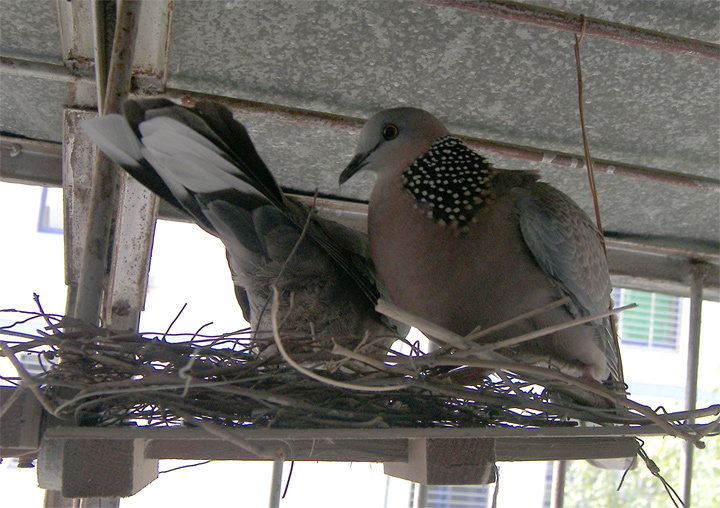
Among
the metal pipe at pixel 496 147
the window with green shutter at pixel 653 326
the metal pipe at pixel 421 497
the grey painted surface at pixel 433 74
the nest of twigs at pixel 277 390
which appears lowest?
the metal pipe at pixel 421 497

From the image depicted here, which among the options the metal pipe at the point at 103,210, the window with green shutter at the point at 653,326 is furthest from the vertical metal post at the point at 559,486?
the window with green shutter at the point at 653,326

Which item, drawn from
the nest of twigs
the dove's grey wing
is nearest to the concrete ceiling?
the dove's grey wing

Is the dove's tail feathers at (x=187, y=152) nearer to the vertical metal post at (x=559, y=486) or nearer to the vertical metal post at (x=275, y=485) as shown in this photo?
the vertical metal post at (x=275, y=485)

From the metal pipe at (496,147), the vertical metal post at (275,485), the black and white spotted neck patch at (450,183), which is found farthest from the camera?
the vertical metal post at (275,485)

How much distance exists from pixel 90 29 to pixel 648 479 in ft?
27.0

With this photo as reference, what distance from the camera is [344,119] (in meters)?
1.88

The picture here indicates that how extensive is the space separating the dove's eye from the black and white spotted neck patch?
115 millimetres

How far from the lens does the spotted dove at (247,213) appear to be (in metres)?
1.16

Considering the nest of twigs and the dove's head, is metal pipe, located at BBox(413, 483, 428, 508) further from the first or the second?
the dove's head

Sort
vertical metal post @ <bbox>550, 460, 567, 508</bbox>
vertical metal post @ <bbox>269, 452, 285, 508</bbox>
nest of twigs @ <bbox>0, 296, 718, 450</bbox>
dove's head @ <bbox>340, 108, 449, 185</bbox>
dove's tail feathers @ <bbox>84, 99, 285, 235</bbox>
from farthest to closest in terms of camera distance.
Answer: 1. vertical metal post @ <bbox>550, 460, 567, 508</bbox>
2. vertical metal post @ <bbox>269, 452, 285, 508</bbox>
3. dove's head @ <bbox>340, 108, 449, 185</bbox>
4. dove's tail feathers @ <bbox>84, 99, 285, 235</bbox>
5. nest of twigs @ <bbox>0, 296, 718, 450</bbox>

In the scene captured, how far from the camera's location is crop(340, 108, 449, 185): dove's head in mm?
1569

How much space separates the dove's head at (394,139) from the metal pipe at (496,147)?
27 cm

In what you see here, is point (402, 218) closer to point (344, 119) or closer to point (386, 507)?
Answer: point (344, 119)

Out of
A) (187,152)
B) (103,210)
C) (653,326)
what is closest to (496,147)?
(187,152)
